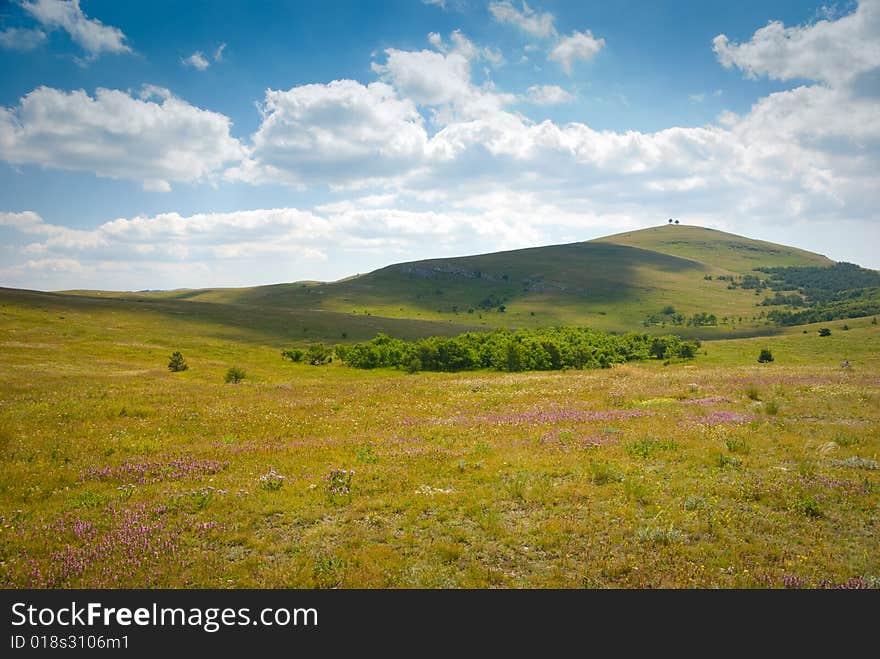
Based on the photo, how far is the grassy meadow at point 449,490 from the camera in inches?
347

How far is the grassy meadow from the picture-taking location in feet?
28.9

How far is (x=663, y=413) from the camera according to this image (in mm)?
22203

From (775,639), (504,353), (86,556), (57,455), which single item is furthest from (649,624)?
(504,353)

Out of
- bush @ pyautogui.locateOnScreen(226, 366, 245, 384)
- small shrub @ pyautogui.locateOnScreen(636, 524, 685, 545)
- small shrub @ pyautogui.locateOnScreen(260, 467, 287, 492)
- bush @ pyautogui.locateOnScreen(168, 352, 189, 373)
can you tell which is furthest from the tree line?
small shrub @ pyautogui.locateOnScreen(636, 524, 685, 545)

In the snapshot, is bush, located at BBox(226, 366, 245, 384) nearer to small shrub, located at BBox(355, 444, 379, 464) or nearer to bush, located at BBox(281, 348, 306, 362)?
bush, located at BBox(281, 348, 306, 362)

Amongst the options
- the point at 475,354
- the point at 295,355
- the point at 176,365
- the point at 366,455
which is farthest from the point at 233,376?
the point at 366,455

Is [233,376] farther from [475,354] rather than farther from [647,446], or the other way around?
[647,446]

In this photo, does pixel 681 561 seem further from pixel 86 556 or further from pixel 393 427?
pixel 393 427

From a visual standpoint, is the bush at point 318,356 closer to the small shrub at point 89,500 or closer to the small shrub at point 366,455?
the small shrub at point 366,455

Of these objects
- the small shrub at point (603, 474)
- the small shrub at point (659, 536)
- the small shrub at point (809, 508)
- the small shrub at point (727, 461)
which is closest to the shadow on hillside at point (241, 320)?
the small shrub at point (603, 474)

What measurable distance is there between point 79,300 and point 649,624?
550 ft

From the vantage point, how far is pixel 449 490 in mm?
13078

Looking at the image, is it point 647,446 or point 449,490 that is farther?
point 647,446

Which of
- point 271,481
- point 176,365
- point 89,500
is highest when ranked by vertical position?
point 271,481
